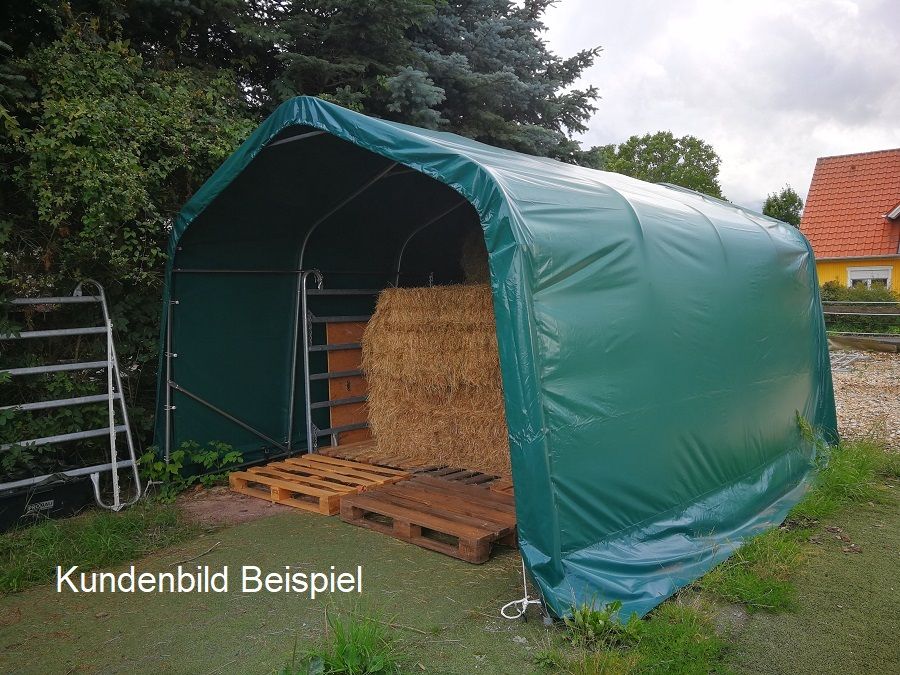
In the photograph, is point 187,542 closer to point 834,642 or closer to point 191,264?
point 191,264

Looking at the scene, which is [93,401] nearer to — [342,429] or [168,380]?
[168,380]

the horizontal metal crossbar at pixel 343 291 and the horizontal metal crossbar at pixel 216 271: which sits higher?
the horizontal metal crossbar at pixel 216 271

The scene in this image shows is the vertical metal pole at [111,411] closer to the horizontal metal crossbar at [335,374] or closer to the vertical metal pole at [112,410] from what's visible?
the vertical metal pole at [112,410]

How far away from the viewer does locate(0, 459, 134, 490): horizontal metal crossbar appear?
15.6ft

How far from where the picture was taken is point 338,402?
7.21 m

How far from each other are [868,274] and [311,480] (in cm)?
1732

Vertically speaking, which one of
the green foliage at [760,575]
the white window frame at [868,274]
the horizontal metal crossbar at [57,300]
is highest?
the white window frame at [868,274]

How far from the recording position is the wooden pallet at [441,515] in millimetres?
4398

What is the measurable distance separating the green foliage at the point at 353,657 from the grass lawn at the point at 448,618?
0.09 feet

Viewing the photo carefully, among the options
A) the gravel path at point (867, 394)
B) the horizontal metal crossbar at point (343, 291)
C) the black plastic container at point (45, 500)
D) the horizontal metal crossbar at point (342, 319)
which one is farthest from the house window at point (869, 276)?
the black plastic container at point (45, 500)

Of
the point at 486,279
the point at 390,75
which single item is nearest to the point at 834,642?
the point at 486,279

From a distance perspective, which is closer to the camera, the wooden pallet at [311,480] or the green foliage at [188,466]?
the wooden pallet at [311,480]

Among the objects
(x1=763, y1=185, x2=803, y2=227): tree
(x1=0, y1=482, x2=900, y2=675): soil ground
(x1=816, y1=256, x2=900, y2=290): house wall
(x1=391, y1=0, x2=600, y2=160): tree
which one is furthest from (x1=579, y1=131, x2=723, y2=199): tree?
(x1=0, y1=482, x2=900, y2=675): soil ground

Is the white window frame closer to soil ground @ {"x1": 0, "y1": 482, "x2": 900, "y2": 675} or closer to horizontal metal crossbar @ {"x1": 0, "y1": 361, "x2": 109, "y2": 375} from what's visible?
soil ground @ {"x1": 0, "y1": 482, "x2": 900, "y2": 675}
